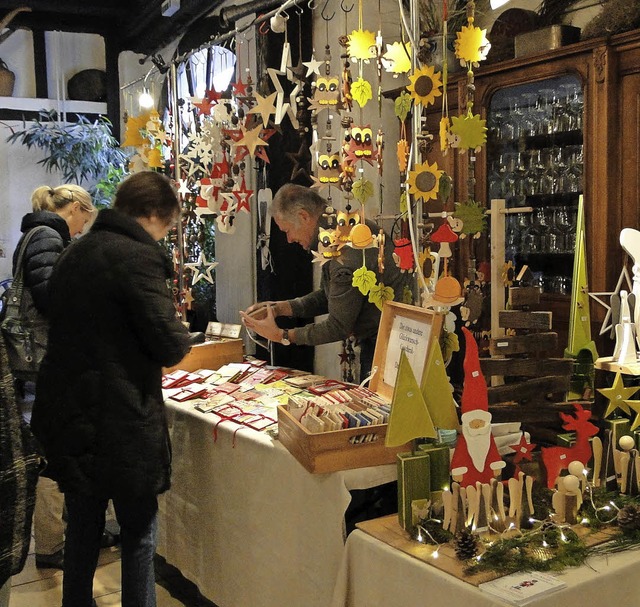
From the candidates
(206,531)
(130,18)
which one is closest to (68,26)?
(130,18)

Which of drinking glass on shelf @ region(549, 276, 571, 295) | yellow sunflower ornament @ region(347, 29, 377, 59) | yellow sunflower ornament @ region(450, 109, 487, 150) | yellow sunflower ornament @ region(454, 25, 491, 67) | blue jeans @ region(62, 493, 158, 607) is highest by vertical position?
yellow sunflower ornament @ region(347, 29, 377, 59)

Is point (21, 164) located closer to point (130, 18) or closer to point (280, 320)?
point (130, 18)

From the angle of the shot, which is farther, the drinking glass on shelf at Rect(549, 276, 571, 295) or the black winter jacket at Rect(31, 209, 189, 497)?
the drinking glass on shelf at Rect(549, 276, 571, 295)

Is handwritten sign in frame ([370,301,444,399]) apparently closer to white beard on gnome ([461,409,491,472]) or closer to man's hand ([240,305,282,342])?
white beard on gnome ([461,409,491,472])

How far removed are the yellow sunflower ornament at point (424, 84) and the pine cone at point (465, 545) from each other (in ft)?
3.76

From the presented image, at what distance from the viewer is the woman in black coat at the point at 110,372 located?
2100 mm

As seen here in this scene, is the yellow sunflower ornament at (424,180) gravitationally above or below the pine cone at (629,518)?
above

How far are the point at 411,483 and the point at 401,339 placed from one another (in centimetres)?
60

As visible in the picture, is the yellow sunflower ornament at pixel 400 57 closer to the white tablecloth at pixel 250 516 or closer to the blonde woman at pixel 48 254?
the white tablecloth at pixel 250 516

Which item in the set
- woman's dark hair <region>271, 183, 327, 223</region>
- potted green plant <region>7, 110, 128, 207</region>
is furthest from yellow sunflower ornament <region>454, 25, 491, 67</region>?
potted green plant <region>7, 110, 128, 207</region>

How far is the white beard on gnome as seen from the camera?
1808mm

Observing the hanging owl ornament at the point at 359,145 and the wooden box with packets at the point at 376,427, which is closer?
the wooden box with packets at the point at 376,427

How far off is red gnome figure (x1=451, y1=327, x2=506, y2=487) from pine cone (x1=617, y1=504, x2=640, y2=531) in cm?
28

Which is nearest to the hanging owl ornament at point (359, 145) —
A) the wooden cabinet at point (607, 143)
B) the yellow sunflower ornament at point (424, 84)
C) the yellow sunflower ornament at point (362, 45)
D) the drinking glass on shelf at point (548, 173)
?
the yellow sunflower ornament at point (362, 45)
